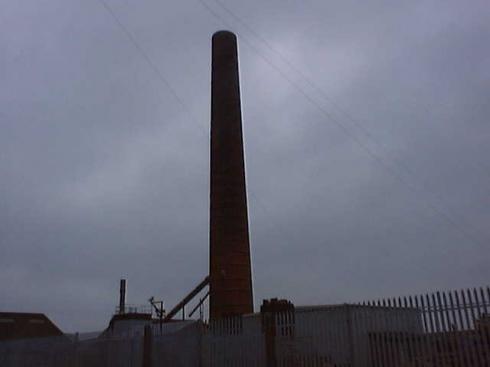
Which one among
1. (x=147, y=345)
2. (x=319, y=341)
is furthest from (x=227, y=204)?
(x=319, y=341)

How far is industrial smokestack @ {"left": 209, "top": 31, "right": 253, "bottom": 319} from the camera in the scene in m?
25.8

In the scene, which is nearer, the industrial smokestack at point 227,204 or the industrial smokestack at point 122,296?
the industrial smokestack at point 227,204

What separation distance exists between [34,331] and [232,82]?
27152 mm

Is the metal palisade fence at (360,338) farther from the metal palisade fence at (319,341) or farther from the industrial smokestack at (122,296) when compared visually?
the industrial smokestack at (122,296)

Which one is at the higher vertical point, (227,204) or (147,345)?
(227,204)

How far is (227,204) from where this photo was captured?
87.7 ft

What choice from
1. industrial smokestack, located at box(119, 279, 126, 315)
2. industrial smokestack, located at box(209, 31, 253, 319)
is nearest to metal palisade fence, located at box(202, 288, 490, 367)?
industrial smokestack, located at box(209, 31, 253, 319)

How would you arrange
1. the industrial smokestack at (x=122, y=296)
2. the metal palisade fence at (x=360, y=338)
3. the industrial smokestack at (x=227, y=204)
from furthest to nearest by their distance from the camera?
the industrial smokestack at (x=122, y=296), the industrial smokestack at (x=227, y=204), the metal palisade fence at (x=360, y=338)

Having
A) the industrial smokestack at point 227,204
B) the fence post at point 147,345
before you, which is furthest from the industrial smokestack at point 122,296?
the fence post at point 147,345

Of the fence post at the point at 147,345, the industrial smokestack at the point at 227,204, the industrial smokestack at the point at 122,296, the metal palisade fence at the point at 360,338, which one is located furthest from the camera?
the industrial smokestack at the point at 122,296

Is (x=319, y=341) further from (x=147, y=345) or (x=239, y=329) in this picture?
(x=147, y=345)

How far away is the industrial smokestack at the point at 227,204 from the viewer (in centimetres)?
2580

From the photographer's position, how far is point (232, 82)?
1149 inches

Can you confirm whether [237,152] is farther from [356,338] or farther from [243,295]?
[356,338]
